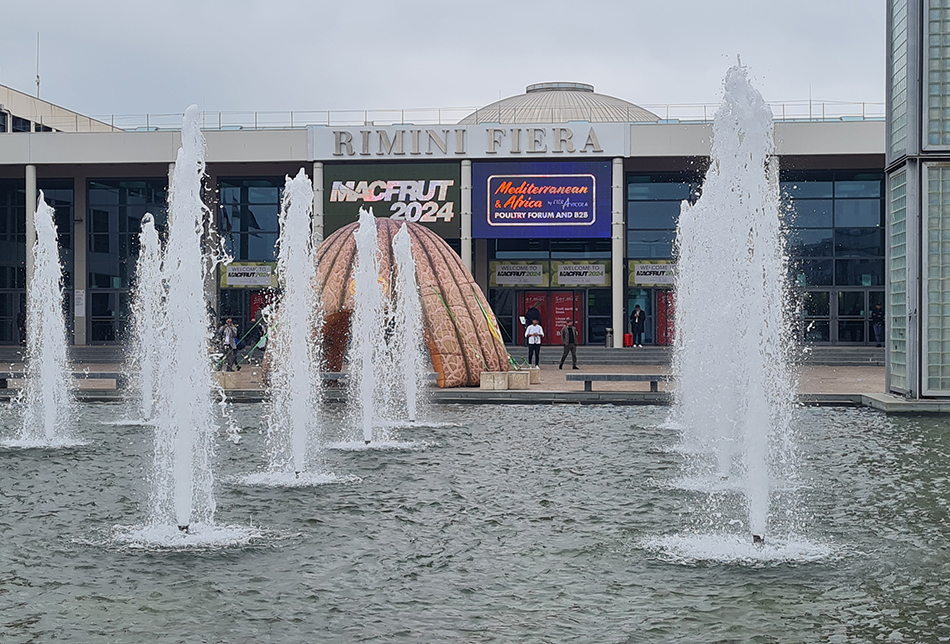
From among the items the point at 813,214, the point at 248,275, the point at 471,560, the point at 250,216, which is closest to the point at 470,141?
the point at 250,216

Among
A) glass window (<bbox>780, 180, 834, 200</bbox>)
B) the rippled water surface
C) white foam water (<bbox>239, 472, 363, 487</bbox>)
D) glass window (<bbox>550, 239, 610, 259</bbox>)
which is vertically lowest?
the rippled water surface

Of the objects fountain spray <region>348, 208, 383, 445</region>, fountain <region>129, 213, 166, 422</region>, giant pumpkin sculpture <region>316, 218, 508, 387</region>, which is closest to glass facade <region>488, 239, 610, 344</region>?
fountain <region>129, 213, 166, 422</region>

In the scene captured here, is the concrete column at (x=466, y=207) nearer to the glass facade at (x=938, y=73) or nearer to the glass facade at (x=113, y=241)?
the glass facade at (x=113, y=241)

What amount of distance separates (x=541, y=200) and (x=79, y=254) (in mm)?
16062

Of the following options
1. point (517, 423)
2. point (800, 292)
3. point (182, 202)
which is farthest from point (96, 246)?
point (182, 202)

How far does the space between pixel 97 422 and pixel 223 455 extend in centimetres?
484

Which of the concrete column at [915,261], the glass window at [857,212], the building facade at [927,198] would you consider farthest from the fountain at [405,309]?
the glass window at [857,212]

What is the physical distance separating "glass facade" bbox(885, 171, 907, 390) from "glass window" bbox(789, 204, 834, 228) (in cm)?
1860

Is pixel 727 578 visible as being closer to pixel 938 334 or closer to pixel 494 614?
pixel 494 614

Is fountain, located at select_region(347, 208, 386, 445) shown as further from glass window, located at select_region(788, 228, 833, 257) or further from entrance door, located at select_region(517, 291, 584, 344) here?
glass window, located at select_region(788, 228, 833, 257)

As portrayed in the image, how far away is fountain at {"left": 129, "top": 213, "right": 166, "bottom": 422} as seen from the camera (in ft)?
62.6

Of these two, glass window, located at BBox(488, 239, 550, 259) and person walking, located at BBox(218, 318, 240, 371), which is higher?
glass window, located at BBox(488, 239, 550, 259)

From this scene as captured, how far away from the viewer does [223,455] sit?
12.4 metres

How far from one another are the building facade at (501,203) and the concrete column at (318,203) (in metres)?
0.06
